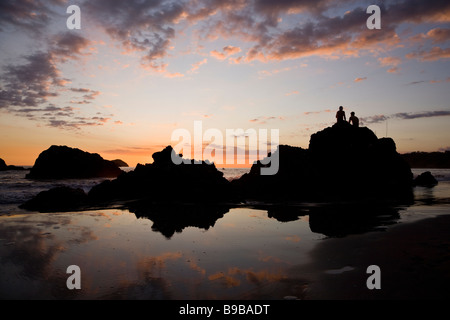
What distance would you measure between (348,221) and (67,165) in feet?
267

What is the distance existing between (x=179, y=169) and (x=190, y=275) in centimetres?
1872

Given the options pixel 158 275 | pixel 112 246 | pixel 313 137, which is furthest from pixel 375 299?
pixel 313 137

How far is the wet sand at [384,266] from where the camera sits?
5172 millimetres

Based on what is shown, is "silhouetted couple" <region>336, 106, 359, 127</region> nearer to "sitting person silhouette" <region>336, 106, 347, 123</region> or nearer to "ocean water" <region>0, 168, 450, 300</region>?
"sitting person silhouette" <region>336, 106, 347, 123</region>

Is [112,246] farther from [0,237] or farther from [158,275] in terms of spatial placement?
[0,237]

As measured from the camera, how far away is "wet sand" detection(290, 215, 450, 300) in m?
5.17

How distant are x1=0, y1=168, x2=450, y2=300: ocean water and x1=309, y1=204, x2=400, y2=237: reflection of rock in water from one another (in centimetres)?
4

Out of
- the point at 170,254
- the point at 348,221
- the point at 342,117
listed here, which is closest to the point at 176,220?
the point at 170,254

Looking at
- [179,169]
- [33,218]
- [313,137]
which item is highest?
[313,137]

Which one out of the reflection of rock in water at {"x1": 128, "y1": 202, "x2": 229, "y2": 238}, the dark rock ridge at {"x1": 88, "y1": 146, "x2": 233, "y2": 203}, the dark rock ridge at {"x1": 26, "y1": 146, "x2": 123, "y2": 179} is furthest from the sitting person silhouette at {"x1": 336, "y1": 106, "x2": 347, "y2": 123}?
the dark rock ridge at {"x1": 26, "y1": 146, "x2": 123, "y2": 179}

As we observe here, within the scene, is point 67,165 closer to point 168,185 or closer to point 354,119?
point 168,185

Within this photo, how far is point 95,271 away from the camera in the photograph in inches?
261

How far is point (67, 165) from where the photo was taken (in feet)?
246

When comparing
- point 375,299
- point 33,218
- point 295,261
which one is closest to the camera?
point 375,299
